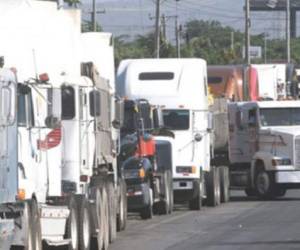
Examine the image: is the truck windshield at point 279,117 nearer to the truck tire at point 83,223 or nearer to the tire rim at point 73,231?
the truck tire at point 83,223

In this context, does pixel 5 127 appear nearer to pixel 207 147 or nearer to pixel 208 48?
pixel 207 147

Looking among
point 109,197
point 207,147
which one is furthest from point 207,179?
point 109,197

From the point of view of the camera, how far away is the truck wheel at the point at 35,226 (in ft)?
51.5

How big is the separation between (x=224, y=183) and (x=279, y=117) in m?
2.93

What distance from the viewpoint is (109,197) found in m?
22.1

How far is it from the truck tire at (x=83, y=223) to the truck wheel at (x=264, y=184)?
17.4 meters

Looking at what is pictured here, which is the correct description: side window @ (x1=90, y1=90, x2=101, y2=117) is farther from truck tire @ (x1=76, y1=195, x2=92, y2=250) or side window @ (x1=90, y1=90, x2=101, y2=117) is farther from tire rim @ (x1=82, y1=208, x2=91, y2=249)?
tire rim @ (x1=82, y1=208, x2=91, y2=249)

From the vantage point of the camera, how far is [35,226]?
15852 mm

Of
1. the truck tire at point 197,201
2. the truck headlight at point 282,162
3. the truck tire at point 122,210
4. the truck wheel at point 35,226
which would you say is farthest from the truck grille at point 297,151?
the truck wheel at point 35,226

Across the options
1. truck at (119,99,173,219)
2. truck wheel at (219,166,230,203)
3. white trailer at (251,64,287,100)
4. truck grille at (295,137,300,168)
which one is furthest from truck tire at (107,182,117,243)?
white trailer at (251,64,287,100)

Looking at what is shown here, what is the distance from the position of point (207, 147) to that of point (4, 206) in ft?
61.2

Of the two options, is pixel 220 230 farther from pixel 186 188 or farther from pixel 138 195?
pixel 186 188

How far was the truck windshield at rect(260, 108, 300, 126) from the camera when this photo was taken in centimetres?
3650

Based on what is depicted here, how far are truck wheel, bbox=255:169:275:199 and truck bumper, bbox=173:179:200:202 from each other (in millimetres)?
4949
